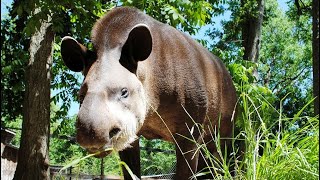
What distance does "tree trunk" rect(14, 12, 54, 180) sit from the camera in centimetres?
716

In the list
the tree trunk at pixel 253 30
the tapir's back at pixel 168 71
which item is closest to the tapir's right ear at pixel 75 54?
the tapir's back at pixel 168 71

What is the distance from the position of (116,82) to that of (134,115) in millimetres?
247

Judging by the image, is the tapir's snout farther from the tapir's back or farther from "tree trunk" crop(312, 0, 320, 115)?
"tree trunk" crop(312, 0, 320, 115)

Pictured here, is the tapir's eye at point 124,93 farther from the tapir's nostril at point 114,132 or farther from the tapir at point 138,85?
the tapir's nostril at point 114,132

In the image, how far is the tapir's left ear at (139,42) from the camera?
355 centimetres

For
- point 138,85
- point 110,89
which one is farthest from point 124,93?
point 138,85

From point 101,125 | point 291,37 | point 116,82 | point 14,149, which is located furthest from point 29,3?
point 291,37

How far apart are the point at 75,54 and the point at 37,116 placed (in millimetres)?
3793

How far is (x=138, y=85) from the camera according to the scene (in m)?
3.54

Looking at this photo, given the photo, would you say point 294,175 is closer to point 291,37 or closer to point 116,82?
point 116,82

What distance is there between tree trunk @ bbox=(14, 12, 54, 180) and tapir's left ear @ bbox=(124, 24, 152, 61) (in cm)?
385

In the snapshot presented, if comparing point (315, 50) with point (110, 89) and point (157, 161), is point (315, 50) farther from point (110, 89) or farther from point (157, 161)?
point (157, 161)

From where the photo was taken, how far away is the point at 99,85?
3.15m

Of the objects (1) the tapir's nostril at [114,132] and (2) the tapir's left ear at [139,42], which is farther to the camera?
(2) the tapir's left ear at [139,42]
